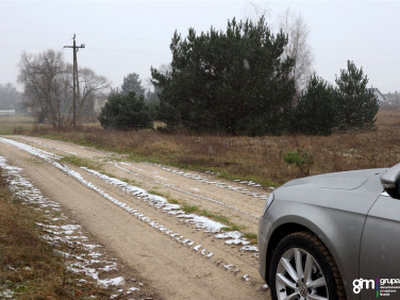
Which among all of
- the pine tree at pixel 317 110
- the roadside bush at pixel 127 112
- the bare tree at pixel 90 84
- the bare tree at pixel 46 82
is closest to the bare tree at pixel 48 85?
the bare tree at pixel 46 82

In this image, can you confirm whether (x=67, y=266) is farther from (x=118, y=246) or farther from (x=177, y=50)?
(x=177, y=50)

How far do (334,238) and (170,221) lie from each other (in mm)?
4221

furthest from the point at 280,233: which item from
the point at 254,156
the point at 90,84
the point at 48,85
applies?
the point at 90,84

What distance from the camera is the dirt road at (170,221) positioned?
4191mm

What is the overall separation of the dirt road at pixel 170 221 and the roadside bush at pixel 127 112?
19425mm

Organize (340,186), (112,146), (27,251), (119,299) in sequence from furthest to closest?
(112,146)
(27,251)
(119,299)
(340,186)

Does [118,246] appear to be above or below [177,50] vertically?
below

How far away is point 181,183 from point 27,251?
6.02 metres

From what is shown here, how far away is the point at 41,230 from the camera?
5.57 m

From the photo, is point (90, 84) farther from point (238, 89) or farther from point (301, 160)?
point (301, 160)

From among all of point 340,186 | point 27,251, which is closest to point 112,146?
point 27,251

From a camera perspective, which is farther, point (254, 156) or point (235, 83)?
point (235, 83)

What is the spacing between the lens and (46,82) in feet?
149

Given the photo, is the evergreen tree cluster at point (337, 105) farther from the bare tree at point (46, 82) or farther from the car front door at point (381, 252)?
the bare tree at point (46, 82)
